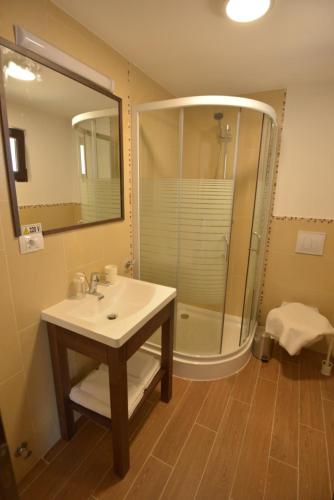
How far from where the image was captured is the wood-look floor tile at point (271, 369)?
6.33 feet

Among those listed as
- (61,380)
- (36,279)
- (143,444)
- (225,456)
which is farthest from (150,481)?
(36,279)

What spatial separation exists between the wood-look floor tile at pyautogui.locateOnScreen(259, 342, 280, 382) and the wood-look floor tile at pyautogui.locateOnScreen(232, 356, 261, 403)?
0.04m

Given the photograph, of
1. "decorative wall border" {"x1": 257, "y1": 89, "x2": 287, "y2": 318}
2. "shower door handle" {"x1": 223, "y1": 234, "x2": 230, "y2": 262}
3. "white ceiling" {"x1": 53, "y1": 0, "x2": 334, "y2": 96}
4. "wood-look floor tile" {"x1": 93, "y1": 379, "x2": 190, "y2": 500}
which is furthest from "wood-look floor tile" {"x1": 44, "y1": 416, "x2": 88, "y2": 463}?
"white ceiling" {"x1": 53, "y1": 0, "x2": 334, "y2": 96}

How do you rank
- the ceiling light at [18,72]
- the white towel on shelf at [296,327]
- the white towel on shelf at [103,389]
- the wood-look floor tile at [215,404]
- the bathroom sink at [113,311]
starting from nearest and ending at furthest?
the ceiling light at [18,72] → the bathroom sink at [113,311] → the white towel on shelf at [103,389] → the wood-look floor tile at [215,404] → the white towel on shelf at [296,327]

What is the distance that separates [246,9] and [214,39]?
277mm

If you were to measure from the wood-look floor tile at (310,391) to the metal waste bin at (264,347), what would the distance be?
0.91 ft

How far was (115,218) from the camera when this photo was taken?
1700mm

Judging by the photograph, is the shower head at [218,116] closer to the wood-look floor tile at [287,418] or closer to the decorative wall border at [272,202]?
the decorative wall border at [272,202]

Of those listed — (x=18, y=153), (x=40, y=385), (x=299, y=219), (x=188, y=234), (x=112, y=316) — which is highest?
(x=18, y=153)

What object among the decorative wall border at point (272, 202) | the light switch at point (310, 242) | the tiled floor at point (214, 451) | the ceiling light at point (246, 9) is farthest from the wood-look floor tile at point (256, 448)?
the ceiling light at point (246, 9)

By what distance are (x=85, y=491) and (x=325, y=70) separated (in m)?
2.94

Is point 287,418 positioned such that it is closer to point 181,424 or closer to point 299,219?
point 181,424

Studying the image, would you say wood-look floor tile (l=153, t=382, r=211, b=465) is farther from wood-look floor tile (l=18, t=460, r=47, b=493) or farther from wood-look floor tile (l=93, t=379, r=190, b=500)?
wood-look floor tile (l=18, t=460, r=47, b=493)

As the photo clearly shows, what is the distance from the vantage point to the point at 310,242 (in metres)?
2.11
